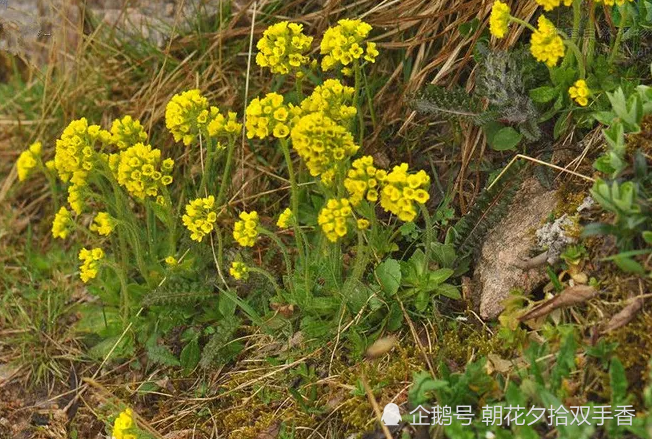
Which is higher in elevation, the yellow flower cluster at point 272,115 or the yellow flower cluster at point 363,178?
the yellow flower cluster at point 272,115

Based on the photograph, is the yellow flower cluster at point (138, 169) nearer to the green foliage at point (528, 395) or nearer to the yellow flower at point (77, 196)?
the yellow flower at point (77, 196)

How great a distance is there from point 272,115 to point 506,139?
854 mm

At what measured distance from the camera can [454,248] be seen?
281cm

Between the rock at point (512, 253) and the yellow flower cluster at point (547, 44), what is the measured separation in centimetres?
50

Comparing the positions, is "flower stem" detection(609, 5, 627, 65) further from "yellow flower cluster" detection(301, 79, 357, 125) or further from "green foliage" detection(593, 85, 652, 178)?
"yellow flower cluster" detection(301, 79, 357, 125)

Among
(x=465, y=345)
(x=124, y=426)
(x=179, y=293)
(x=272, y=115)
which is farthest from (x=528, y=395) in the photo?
(x=179, y=293)

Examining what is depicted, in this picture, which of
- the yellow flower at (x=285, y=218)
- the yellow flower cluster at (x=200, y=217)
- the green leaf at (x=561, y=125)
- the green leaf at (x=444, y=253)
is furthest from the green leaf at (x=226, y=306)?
the green leaf at (x=561, y=125)

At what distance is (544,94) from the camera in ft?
8.95

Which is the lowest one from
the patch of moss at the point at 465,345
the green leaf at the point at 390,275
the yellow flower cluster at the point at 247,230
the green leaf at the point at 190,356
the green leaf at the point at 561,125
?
the green leaf at the point at 190,356

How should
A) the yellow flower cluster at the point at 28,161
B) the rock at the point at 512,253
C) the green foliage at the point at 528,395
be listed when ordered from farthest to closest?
the yellow flower cluster at the point at 28,161 → the rock at the point at 512,253 → the green foliage at the point at 528,395

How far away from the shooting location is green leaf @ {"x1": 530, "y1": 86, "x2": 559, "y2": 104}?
8.91ft

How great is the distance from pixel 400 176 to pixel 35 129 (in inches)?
94.2

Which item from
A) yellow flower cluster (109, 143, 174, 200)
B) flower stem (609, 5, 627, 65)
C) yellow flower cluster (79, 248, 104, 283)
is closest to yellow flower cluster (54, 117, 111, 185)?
yellow flower cluster (109, 143, 174, 200)

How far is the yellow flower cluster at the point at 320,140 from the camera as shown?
2365 mm
